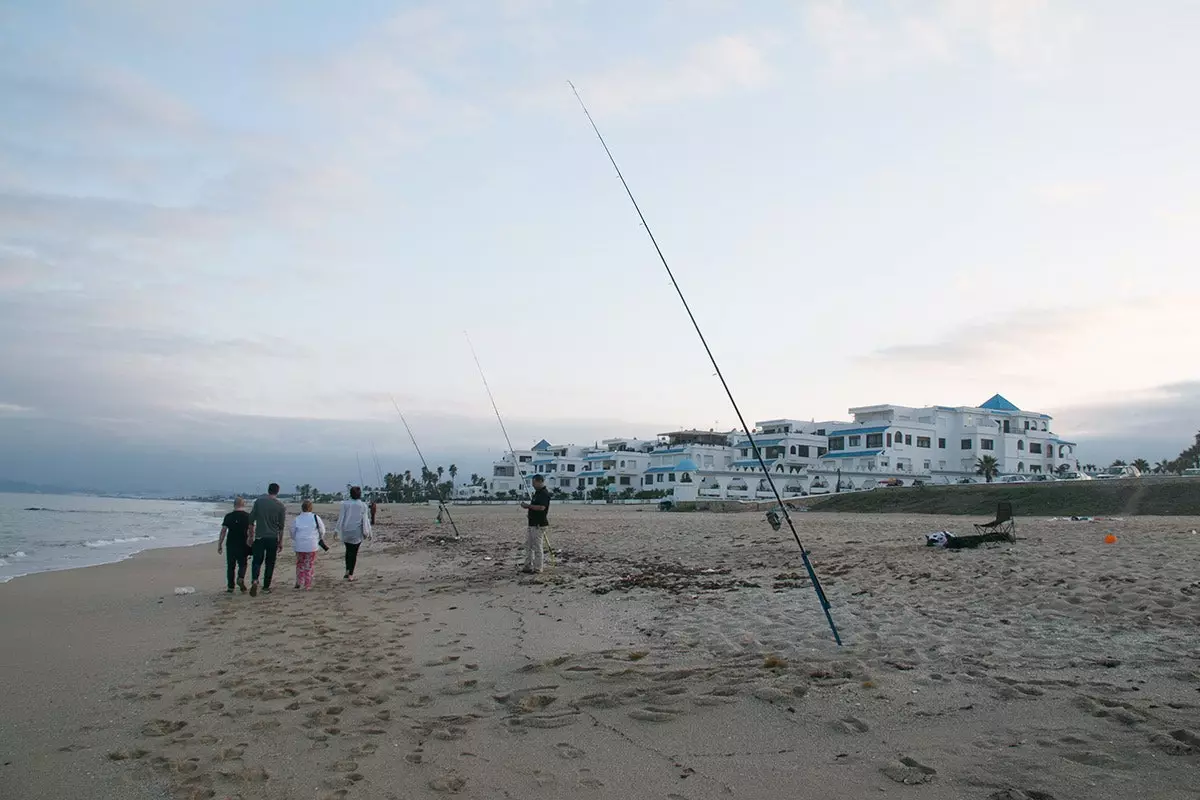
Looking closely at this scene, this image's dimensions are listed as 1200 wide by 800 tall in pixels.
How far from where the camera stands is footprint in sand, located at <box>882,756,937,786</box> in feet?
12.8

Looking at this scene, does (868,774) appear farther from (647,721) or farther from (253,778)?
(253,778)

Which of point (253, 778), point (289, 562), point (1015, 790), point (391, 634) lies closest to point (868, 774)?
point (1015, 790)

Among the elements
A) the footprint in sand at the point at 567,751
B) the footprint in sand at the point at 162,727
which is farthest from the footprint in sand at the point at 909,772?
the footprint in sand at the point at 162,727

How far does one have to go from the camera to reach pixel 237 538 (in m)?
11.6

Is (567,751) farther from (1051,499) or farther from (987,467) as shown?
(987,467)

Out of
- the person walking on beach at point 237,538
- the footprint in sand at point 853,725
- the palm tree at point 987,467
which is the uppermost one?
the palm tree at point 987,467

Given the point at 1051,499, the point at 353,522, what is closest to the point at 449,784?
the point at 353,522

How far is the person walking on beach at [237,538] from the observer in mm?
11484

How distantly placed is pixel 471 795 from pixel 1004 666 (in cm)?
389

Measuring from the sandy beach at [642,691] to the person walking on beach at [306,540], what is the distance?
1163 millimetres

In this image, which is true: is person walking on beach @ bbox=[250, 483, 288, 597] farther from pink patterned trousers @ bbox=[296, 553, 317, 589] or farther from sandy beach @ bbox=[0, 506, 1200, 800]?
sandy beach @ bbox=[0, 506, 1200, 800]

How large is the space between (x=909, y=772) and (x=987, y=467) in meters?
62.4

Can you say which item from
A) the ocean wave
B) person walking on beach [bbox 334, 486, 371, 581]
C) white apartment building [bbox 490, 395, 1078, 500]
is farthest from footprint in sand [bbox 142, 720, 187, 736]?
white apartment building [bbox 490, 395, 1078, 500]

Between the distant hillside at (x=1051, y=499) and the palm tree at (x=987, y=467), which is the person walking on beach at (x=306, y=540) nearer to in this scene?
the distant hillside at (x=1051, y=499)
